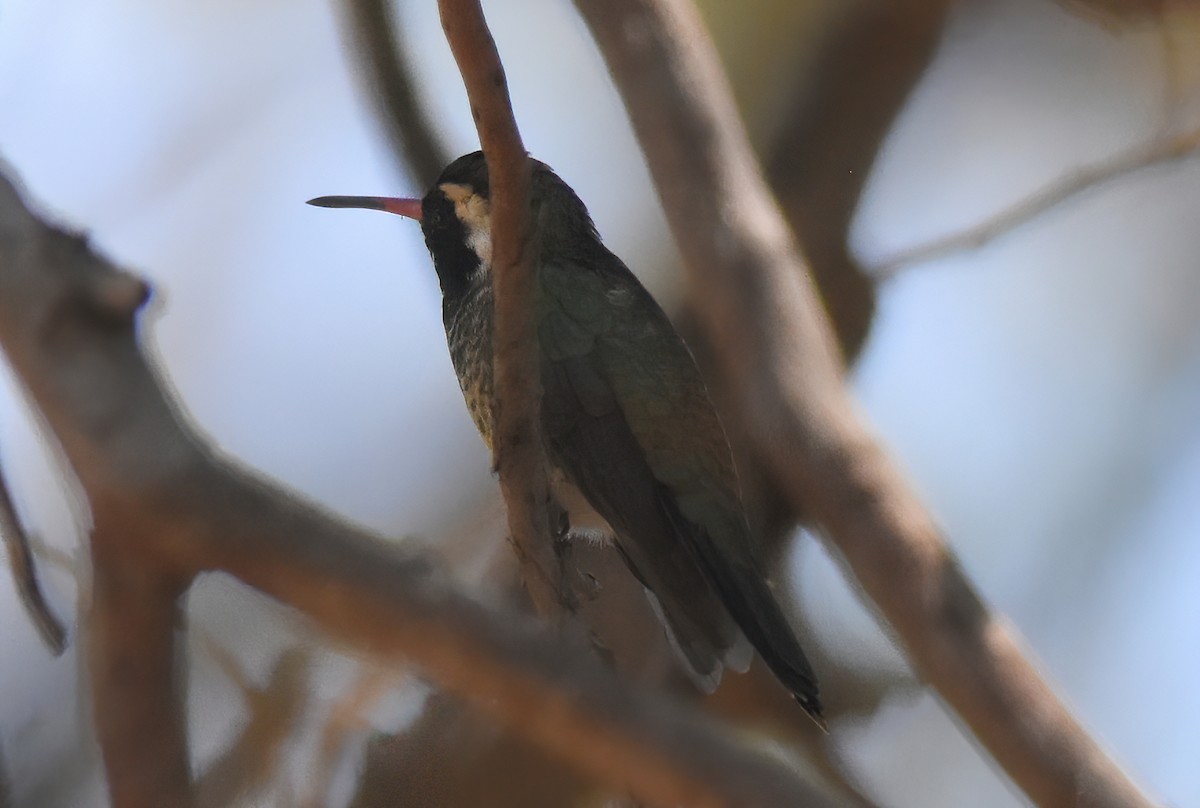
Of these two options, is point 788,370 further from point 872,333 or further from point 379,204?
point 379,204

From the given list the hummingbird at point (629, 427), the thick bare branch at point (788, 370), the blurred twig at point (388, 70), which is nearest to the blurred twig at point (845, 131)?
the thick bare branch at point (788, 370)

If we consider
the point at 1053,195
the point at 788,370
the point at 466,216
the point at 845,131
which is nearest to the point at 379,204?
the point at 466,216

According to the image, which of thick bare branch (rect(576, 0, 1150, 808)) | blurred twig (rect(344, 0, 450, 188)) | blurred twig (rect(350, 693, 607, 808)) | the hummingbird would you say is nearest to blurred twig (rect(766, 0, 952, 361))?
thick bare branch (rect(576, 0, 1150, 808))

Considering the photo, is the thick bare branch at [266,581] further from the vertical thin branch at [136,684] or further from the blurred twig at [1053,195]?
the blurred twig at [1053,195]

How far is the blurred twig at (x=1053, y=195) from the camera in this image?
137cm

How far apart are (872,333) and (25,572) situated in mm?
951

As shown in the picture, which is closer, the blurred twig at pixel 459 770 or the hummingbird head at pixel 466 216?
the blurred twig at pixel 459 770

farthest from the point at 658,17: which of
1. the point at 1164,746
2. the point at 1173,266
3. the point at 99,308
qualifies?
the point at 1164,746

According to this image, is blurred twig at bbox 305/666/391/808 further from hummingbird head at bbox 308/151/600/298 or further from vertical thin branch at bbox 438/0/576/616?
hummingbird head at bbox 308/151/600/298

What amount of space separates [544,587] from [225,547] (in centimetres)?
33

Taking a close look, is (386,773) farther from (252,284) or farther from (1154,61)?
(1154,61)

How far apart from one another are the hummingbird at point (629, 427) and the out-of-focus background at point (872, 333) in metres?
0.07

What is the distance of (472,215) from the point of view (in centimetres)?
129

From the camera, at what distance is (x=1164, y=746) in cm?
108
